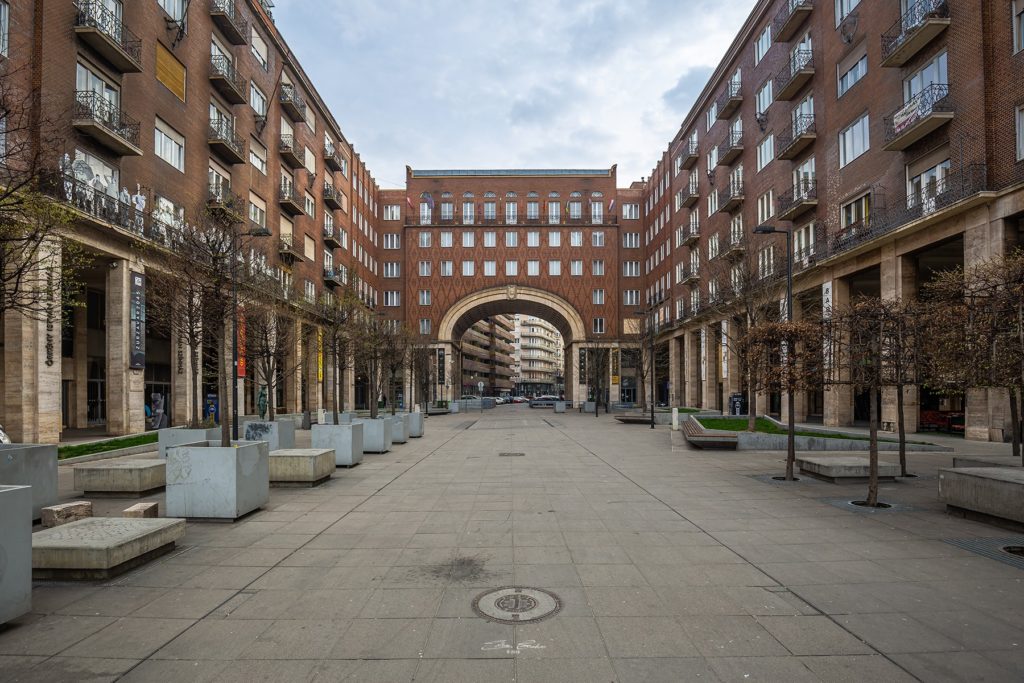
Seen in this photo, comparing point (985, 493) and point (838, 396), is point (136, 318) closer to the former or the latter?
point (985, 493)

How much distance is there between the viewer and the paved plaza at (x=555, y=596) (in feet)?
14.2

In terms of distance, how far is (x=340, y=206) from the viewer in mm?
53688

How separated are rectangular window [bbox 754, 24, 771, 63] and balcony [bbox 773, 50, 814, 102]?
4.42 m

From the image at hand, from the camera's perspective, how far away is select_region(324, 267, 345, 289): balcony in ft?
164

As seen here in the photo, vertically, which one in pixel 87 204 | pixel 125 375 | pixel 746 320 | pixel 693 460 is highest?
pixel 87 204

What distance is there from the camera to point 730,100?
137 feet

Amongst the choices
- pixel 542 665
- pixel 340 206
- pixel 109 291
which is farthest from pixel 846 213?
pixel 340 206

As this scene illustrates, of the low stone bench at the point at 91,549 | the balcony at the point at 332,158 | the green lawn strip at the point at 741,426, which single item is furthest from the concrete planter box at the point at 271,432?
the balcony at the point at 332,158

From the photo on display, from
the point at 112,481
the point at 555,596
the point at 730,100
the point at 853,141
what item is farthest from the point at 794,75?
the point at 112,481

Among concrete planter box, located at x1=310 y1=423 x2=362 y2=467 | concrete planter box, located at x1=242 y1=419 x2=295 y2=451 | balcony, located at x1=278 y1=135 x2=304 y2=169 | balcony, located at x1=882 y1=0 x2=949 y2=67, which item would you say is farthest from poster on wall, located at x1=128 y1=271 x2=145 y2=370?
→ balcony, located at x1=882 y1=0 x2=949 y2=67

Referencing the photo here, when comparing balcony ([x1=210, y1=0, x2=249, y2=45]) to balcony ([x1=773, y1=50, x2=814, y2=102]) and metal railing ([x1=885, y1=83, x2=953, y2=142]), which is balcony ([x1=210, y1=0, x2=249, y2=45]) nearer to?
balcony ([x1=773, y1=50, x2=814, y2=102])

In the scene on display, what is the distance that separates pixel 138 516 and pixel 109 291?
19.1 metres

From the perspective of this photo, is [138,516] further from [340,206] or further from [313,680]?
[340,206]

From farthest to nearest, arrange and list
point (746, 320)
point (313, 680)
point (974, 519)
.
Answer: point (746, 320)
point (974, 519)
point (313, 680)
